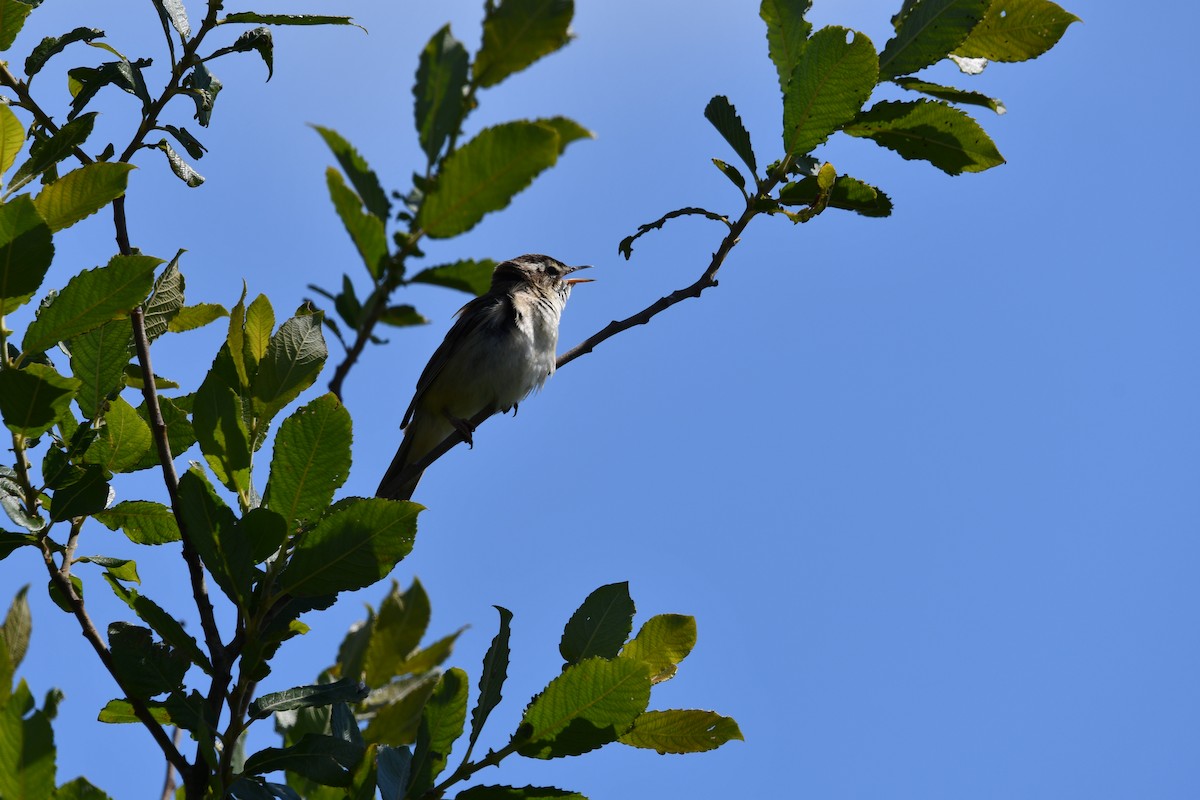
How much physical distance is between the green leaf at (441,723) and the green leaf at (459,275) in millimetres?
939

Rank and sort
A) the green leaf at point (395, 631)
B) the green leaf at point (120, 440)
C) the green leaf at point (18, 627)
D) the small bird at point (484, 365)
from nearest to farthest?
the green leaf at point (18, 627) < the green leaf at point (120, 440) < the green leaf at point (395, 631) < the small bird at point (484, 365)

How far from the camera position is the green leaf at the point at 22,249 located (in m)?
2.27

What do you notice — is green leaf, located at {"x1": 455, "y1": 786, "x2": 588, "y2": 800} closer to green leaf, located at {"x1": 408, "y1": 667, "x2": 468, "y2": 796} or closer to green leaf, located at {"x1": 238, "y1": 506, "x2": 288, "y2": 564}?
green leaf, located at {"x1": 408, "y1": 667, "x2": 468, "y2": 796}

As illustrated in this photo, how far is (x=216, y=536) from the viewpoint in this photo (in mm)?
2406

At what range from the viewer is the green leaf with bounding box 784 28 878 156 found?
2.78 meters

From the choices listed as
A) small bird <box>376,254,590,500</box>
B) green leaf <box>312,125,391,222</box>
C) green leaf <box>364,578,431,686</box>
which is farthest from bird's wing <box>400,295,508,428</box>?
green leaf <box>312,125,391,222</box>

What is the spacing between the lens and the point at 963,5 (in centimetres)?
302

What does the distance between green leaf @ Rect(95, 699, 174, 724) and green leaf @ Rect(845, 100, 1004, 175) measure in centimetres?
228

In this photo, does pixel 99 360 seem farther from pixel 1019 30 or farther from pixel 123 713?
pixel 1019 30

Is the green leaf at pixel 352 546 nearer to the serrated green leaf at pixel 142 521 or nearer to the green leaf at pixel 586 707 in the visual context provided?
the green leaf at pixel 586 707

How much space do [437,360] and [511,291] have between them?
2.51 feet

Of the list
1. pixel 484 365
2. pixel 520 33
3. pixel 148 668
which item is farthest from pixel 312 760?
pixel 484 365

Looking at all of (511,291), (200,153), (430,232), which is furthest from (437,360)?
(430,232)

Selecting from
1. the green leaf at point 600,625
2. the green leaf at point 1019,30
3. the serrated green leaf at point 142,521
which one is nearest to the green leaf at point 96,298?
the serrated green leaf at point 142,521
